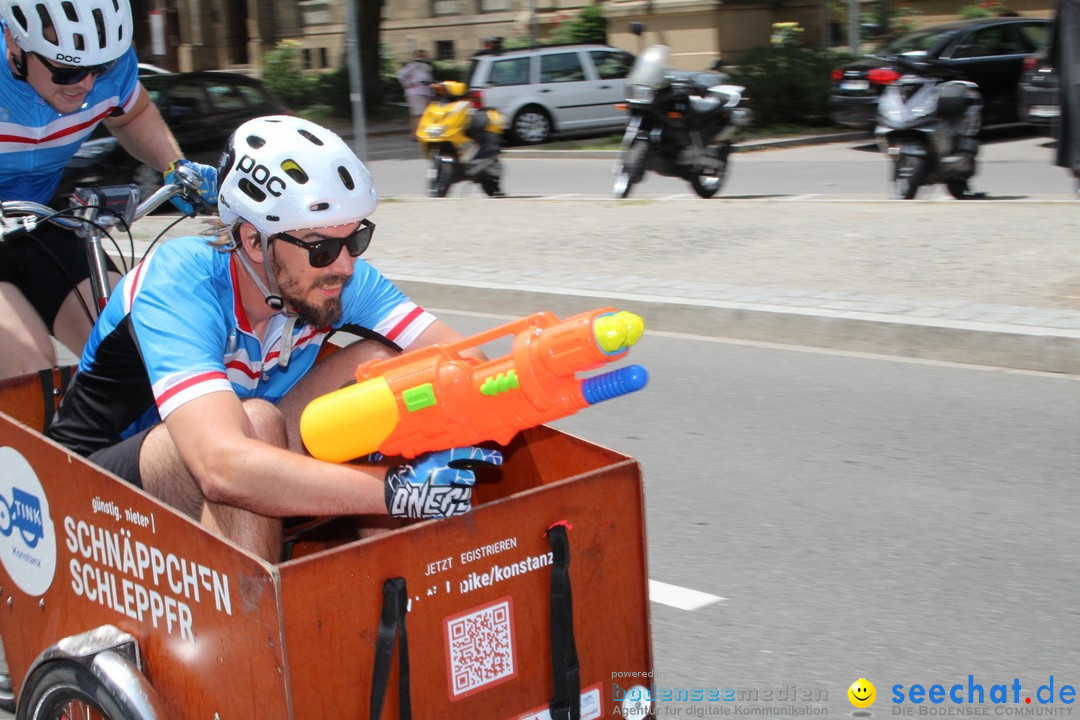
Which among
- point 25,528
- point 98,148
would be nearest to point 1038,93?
point 98,148

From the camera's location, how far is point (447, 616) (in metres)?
2.40

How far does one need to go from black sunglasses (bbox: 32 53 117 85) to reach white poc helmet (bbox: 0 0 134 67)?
0.12ft

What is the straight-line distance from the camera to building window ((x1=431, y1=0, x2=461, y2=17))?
35.8 m

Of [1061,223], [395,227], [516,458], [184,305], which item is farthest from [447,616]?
[395,227]

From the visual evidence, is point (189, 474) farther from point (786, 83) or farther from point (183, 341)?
point (786, 83)

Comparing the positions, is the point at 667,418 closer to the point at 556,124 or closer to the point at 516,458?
the point at 516,458

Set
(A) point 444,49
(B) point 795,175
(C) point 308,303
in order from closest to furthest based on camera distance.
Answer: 1. (C) point 308,303
2. (B) point 795,175
3. (A) point 444,49

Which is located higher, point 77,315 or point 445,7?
point 445,7

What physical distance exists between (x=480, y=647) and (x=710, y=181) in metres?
10.9

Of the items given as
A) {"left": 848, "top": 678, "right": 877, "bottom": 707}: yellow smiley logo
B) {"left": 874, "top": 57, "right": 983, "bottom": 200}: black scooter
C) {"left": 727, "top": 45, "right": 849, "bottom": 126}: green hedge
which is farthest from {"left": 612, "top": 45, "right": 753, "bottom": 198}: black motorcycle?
{"left": 848, "top": 678, "right": 877, "bottom": 707}: yellow smiley logo

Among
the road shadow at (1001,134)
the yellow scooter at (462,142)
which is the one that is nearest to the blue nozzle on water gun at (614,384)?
the yellow scooter at (462,142)

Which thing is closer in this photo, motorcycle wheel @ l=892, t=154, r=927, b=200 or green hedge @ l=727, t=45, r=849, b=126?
motorcycle wheel @ l=892, t=154, r=927, b=200

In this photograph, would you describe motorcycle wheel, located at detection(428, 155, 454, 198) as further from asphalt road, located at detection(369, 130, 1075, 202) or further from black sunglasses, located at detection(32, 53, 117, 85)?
black sunglasses, located at detection(32, 53, 117, 85)

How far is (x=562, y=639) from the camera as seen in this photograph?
2545 mm
